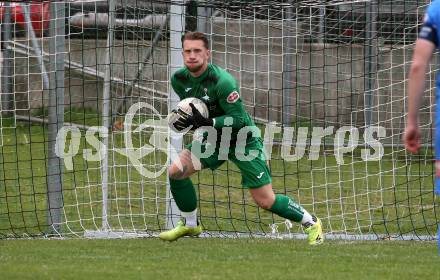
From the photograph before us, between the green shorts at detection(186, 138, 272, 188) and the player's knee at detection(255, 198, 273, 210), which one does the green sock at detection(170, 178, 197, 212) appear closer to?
the green shorts at detection(186, 138, 272, 188)

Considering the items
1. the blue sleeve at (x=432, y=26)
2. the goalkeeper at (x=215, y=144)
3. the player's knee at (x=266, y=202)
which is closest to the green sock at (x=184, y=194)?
the goalkeeper at (x=215, y=144)

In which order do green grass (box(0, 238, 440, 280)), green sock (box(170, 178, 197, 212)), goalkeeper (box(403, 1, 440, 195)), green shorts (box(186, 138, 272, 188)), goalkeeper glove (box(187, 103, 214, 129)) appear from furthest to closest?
1. green sock (box(170, 178, 197, 212))
2. green shorts (box(186, 138, 272, 188))
3. goalkeeper glove (box(187, 103, 214, 129))
4. green grass (box(0, 238, 440, 280))
5. goalkeeper (box(403, 1, 440, 195))

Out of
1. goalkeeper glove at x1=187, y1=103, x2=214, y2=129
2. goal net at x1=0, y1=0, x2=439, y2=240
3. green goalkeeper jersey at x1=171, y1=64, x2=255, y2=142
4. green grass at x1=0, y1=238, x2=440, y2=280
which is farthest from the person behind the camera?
goal net at x1=0, y1=0, x2=439, y2=240

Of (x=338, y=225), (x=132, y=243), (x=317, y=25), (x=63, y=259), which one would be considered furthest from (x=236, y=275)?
(x=317, y=25)

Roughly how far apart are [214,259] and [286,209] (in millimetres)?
1307

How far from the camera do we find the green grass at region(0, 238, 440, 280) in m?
7.15

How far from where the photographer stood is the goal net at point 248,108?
10.5 meters

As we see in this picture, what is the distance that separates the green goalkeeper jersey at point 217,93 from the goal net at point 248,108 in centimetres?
126

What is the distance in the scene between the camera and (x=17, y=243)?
9250mm

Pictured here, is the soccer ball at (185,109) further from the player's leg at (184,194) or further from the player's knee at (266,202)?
the player's knee at (266,202)

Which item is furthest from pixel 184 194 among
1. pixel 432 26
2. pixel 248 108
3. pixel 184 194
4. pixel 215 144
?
pixel 248 108

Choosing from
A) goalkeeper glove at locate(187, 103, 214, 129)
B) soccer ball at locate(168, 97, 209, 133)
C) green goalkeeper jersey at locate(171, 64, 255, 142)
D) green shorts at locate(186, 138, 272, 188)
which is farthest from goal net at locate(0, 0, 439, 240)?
goalkeeper glove at locate(187, 103, 214, 129)

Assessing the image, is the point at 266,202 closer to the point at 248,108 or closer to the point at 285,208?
the point at 285,208

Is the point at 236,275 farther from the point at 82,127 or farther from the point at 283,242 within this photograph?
the point at 82,127
